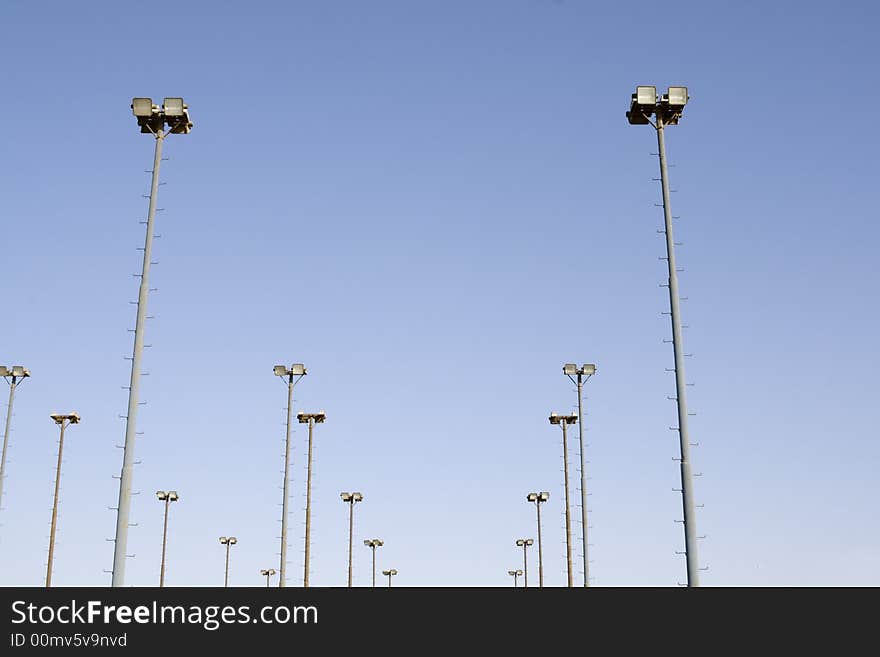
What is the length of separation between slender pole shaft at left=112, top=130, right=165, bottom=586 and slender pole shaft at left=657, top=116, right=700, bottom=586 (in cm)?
1085

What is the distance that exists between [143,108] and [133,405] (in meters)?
7.05

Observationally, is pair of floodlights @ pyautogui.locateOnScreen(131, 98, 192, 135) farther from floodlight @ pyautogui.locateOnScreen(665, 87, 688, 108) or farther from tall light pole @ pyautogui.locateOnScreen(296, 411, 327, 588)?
tall light pole @ pyautogui.locateOnScreen(296, 411, 327, 588)

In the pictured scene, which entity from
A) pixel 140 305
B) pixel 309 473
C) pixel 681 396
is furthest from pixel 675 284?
pixel 309 473

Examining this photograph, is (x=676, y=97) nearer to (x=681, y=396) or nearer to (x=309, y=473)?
(x=681, y=396)

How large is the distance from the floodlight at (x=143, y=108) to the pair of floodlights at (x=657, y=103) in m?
10.9

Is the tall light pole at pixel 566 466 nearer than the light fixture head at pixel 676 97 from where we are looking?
No

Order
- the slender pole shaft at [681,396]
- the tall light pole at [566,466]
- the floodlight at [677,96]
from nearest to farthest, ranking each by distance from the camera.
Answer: the slender pole shaft at [681,396] < the floodlight at [677,96] < the tall light pole at [566,466]

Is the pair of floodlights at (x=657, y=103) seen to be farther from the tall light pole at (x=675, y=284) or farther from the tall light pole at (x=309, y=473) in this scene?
the tall light pole at (x=309, y=473)

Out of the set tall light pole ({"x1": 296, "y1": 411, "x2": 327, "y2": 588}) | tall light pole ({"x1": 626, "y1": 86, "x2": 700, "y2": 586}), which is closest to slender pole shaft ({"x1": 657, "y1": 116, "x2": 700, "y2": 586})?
tall light pole ({"x1": 626, "y1": 86, "x2": 700, "y2": 586})

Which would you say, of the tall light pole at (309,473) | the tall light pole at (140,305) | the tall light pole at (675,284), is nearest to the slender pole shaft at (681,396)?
A: the tall light pole at (675,284)

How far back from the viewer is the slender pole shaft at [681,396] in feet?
65.9
